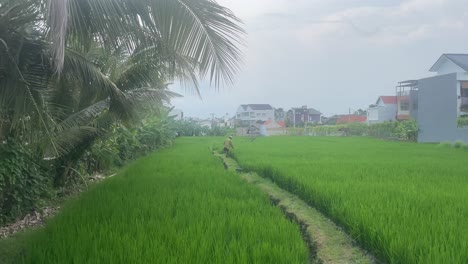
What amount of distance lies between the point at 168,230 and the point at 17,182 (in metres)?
2.20

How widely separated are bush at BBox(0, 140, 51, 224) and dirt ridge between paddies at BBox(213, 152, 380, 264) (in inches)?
116

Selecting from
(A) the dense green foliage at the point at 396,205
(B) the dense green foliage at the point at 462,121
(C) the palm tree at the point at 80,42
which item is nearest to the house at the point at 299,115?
(B) the dense green foliage at the point at 462,121

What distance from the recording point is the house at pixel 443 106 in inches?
699

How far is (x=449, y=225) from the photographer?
10.3ft

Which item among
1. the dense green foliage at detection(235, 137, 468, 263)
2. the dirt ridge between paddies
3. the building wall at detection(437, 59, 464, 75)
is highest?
the building wall at detection(437, 59, 464, 75)

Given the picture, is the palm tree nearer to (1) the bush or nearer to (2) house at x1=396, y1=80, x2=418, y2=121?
(1) the bush

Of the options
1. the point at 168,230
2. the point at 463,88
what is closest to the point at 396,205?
the point at 168,230

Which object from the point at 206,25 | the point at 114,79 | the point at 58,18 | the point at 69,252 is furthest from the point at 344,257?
the point at 114,79

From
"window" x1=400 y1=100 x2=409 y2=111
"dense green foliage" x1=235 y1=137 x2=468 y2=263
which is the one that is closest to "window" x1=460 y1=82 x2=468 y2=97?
"window" x1=400 y1=100 x2=409 y2=111

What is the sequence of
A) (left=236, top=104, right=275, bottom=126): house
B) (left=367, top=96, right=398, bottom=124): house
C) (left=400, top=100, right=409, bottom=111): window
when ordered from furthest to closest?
(left=236, top=104, right=275, bottom=126): house, (left=367, top=96, right=398, bottom=124): house, (left=400, top=100, right=409, bottom=111): window

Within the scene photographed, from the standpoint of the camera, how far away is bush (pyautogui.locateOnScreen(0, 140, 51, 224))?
4191 millimetres

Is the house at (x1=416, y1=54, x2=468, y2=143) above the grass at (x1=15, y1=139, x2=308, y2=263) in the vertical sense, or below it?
above

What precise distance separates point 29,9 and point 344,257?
3.47 m

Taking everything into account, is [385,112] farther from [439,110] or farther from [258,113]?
[258,113]
